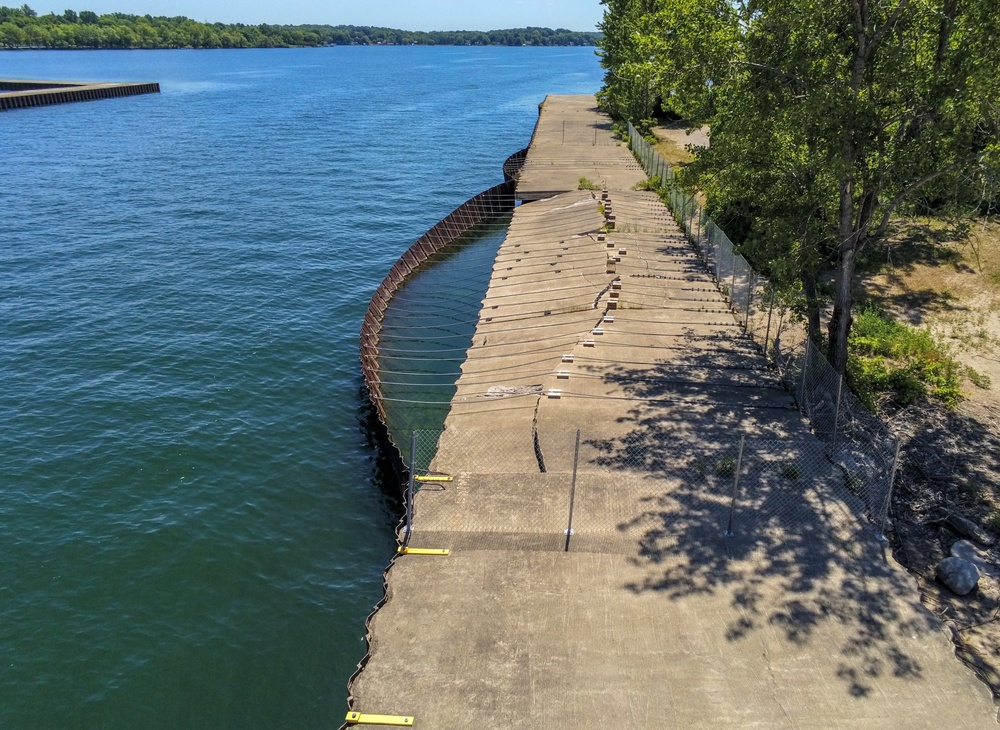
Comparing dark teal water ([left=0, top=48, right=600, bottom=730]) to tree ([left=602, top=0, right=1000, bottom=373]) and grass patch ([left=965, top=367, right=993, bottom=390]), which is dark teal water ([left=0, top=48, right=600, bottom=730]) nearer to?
tree ([left=602, top=0, right=1000, bottom=373])

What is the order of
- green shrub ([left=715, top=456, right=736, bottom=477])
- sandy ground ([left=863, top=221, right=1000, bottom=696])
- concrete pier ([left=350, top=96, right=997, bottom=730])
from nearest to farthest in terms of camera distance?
1. concrete pier ([left=350, top=96, right=997, bottom=730])
2. sandy ground ([left=863, top=221, right=1000, bottom=696])
3. green shrub ([left=715, top=456, right=736, bottom=477])

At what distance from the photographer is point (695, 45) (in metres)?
20.3

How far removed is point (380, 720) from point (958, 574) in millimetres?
11598

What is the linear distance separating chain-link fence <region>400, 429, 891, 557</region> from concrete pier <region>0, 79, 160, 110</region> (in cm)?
12978

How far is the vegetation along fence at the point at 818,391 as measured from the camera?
1730 cm

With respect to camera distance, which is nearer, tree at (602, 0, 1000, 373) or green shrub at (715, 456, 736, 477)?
tree at (602, 0, 1000, 373)

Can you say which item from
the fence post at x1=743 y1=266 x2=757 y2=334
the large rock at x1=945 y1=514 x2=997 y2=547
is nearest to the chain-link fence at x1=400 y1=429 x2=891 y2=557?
the large rock at x1=945 y1=514 x2=997 y2=547

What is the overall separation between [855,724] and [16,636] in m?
17.9

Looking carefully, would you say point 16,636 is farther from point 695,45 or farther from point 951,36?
point 951,36

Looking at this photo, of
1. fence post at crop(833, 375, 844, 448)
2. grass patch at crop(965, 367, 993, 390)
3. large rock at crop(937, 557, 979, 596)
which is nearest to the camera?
large rock at crop(937, 557, 979, 596)

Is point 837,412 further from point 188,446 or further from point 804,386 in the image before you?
point 188,446

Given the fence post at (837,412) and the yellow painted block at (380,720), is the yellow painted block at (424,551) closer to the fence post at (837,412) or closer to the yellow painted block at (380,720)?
the yellow painted block at (380,720)

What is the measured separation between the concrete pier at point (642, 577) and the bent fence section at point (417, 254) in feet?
14.6

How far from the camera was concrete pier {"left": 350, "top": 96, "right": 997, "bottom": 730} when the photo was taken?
12.1 m
